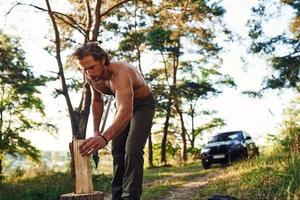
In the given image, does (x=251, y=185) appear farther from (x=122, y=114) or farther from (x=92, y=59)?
(x=92, y=59)

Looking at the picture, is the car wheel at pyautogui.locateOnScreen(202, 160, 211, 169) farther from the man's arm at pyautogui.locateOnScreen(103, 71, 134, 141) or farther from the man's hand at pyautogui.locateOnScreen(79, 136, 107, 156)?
the man's hand at pyautogui.locateOnScreen(79, 136, 107, 156)

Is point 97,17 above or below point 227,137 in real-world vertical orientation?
above

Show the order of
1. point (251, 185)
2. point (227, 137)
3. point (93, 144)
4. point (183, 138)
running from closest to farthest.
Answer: point (93, 144), point (251, 185), point (227, 137), point (183, 138)

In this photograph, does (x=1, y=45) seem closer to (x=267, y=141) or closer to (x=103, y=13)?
(x=103, y=13)

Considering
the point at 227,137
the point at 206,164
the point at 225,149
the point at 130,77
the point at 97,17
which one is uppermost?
the point at 97,17

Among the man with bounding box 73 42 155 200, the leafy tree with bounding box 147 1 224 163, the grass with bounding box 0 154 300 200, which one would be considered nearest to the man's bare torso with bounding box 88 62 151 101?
the man with bounding box 73 42 155 200

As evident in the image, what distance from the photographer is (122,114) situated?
3762 mm

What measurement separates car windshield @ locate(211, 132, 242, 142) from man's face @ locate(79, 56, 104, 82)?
611 inches

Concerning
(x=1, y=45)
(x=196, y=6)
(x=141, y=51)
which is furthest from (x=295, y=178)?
(x=141, y=51)

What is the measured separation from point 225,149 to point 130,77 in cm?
1463

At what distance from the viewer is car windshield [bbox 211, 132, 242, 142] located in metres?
19.0

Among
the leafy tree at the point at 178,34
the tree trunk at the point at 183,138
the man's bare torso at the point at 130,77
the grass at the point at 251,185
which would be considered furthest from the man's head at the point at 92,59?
the tree trunk at the point at 183,138

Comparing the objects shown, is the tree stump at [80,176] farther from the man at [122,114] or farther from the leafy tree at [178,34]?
the leafy tree at [178,34]

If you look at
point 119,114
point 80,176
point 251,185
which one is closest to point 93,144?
point 119,114
